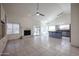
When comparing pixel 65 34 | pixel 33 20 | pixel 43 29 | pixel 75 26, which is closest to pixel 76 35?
pixel 75 26

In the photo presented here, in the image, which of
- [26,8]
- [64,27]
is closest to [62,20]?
[64,27]

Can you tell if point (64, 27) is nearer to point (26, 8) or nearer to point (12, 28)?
point (26, 8)

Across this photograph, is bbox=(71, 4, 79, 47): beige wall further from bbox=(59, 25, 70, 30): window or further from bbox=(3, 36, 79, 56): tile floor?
bbox=(59, 25, 70, 30): window

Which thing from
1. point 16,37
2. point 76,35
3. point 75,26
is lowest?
point 16,37

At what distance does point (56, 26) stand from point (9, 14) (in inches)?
285

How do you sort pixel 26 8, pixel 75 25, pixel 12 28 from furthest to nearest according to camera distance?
1. pixel 12 28
2. pixel 26 8
3. pixel 75 25

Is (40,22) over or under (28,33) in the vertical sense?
over

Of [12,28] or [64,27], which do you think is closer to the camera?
[12,28]

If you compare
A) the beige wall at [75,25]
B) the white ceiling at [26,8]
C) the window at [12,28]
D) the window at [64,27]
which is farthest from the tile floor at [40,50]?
the window at [64,27]

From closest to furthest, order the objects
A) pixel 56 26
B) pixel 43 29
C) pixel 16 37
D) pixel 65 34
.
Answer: pixel 16 37 < pixel 65 34 < pixel 56 26 < pixel 43 29

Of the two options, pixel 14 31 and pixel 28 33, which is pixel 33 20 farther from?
pixel 14 31

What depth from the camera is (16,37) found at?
882 centimetres

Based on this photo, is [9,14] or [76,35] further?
[9,14]

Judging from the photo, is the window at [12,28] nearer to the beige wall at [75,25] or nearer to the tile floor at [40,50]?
the tile floor at [40,50]
